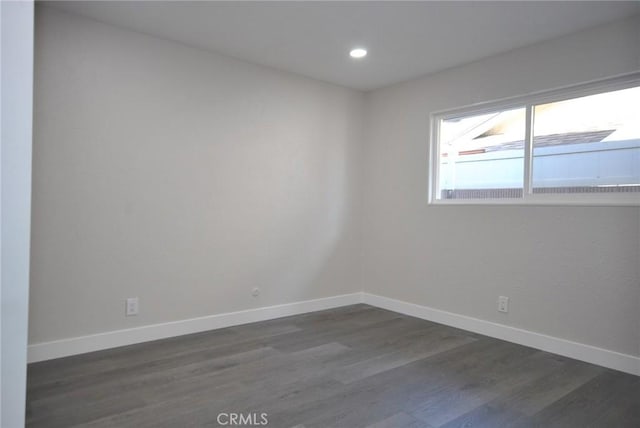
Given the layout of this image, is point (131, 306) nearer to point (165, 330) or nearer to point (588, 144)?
point (165, 330)

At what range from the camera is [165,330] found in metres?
3.21

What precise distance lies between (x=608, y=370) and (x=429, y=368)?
118 centimetres

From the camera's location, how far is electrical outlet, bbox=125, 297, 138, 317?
9.95ft

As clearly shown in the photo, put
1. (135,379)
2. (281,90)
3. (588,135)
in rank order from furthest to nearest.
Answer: (281,90) → (588,135) → (135,379)

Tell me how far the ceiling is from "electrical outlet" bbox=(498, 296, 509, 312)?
6.51ft

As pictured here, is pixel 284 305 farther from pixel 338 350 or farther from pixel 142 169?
pixel 142 169

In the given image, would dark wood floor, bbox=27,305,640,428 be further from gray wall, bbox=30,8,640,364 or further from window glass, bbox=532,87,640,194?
window glass, bbox=532,87,640,194

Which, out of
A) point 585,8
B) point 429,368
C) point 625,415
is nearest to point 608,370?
point 625,415

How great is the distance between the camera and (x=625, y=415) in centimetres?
212

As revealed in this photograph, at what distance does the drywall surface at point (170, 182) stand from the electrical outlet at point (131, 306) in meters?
0.04

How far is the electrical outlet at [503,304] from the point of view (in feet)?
10.9

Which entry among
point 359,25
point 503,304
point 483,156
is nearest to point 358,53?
point 359,25

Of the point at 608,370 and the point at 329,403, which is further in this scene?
the point at 608,370

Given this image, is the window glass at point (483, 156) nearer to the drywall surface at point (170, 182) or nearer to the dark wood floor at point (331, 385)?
the drywall surface at point (170, 182)
